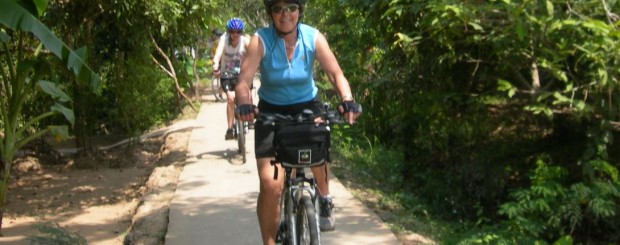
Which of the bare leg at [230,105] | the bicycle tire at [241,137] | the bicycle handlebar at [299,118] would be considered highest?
the bicycle handlebar at [299,118]

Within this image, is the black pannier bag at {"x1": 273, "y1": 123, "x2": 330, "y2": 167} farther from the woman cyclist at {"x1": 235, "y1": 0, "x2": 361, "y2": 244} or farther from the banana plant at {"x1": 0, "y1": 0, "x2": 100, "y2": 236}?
the banana plant at {"x1": 0, "y1": 0, "x2": 100, "y2": 236}

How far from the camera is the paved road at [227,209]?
6.50 metres

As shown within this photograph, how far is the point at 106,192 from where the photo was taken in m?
11.5

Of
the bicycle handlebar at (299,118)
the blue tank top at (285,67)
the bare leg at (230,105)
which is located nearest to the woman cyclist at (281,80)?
the blue tank top at (285,67)

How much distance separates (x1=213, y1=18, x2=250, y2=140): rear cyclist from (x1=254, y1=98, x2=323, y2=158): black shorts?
4.95 meters

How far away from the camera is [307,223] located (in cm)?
459

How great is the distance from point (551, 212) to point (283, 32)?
3.61 m

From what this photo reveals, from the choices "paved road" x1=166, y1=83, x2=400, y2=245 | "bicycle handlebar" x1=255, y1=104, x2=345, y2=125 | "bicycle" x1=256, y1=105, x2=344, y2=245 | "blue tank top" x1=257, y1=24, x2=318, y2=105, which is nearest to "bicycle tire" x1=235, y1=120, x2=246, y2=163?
"paved road" x1=166, y1=83, x2=400, y2=245

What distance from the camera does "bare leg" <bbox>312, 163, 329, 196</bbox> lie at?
481 centimetres

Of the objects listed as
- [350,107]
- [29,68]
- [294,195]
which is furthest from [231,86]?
[350,107]

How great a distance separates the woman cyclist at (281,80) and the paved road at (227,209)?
158cm

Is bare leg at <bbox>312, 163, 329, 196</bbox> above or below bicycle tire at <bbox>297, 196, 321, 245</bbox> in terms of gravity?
above

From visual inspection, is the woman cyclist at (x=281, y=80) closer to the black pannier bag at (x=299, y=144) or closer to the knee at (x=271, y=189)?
the knee at (x=271, y=189)

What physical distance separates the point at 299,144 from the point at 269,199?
46cm
